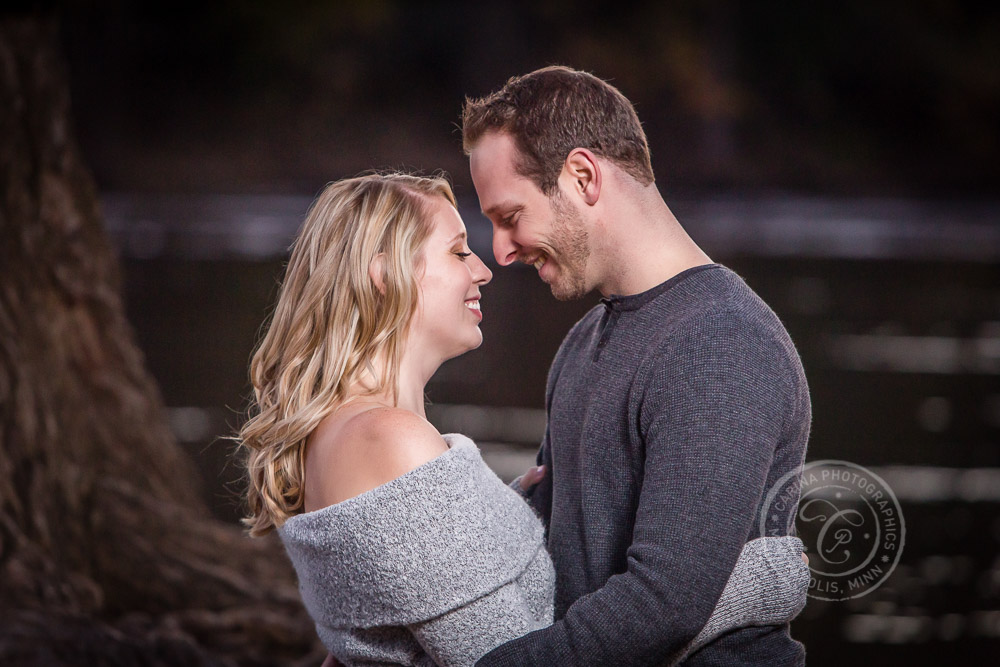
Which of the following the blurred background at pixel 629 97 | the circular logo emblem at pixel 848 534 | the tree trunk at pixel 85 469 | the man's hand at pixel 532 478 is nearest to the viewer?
the man's hand at pixel 532 478

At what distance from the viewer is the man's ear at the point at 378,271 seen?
160cm

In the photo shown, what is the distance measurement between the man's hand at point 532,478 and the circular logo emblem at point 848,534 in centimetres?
48

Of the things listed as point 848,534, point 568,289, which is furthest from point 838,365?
point 568,289

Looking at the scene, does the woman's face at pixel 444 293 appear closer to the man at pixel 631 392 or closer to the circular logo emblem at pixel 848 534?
the man at pixel 631 392

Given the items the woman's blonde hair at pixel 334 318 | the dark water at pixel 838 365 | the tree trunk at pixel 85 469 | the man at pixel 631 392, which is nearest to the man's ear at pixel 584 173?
the man at pixel 631 392

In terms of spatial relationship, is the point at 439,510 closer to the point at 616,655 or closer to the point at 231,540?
the point at 616,655

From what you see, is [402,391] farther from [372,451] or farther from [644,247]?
[644,247]

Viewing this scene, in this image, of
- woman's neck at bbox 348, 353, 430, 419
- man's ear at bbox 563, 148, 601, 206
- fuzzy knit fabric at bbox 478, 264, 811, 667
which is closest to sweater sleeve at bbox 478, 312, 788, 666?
fuzzy knit fabric at bbox 478, 264, 811, 667

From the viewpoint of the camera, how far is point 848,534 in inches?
88.4

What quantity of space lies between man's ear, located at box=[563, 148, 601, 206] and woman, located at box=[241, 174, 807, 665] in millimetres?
233

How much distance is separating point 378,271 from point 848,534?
1.28 metres

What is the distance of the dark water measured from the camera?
11.2 ft

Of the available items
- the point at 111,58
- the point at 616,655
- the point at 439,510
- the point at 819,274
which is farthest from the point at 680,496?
the point at 111,58

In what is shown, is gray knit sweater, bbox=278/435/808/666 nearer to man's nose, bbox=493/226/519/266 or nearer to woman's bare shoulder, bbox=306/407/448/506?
woman's bare shoulder, bbox=306/407/448/506
